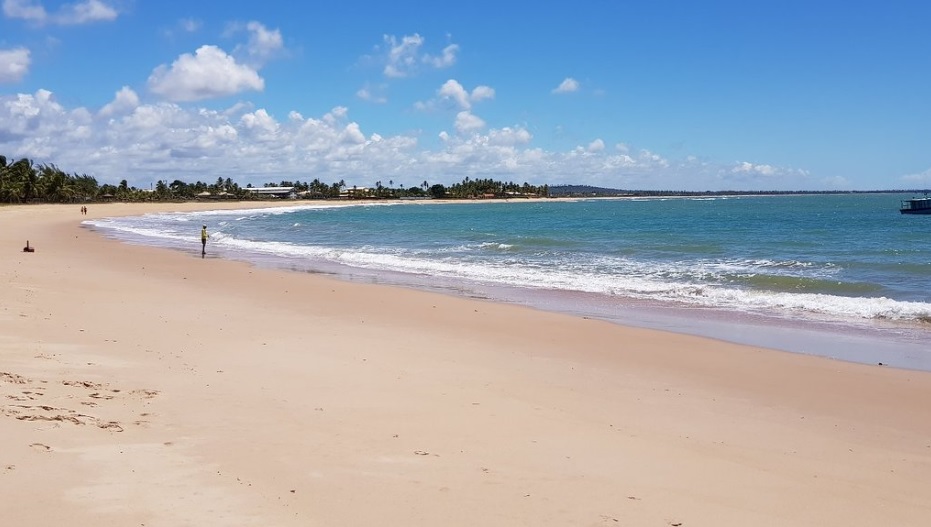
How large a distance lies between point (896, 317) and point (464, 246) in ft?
84.0

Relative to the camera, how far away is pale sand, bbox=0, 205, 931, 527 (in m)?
5.22

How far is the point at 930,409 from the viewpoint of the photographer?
8789 millimetres

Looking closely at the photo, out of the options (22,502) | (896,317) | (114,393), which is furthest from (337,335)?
(896,317)

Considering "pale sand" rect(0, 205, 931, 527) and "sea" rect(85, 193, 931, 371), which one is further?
"sea" rect(85, 193, 931, 371)

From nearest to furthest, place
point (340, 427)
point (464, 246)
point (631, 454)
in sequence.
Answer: point (631, 454), point (340, 427), point (464, 246)

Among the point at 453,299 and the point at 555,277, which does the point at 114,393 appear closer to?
the point at 453,299

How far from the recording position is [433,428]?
7.17m

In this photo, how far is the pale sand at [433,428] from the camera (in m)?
5.22

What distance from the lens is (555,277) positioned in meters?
24.4

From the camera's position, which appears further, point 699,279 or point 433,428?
point 699,279

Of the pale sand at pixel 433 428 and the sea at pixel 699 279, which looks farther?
the sea at pixel 699 279

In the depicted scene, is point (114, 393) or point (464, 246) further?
point (464, 246)

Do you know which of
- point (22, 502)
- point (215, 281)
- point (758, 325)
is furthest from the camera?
point (215, 281)

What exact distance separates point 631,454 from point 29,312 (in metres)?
11.0
